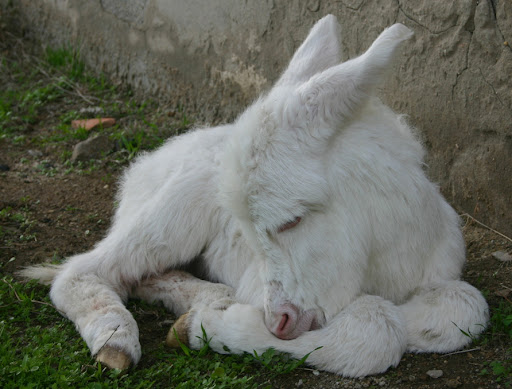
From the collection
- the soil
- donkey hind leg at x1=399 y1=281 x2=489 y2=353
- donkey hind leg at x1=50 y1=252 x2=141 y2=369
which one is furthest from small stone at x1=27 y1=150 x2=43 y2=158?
donkey hind leg at x1=399 y1=281 x2=489 y2=353

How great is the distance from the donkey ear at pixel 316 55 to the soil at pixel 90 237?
1530 millimetres

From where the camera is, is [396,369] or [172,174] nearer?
[396,369]

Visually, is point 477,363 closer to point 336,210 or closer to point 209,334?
point 336,210

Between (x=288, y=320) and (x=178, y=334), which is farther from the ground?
(x=288, y=320)

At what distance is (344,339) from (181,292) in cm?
116

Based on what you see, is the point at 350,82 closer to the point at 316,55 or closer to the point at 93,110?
the point at 316,55

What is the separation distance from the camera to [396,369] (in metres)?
3.40

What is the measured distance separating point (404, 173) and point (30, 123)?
4802mm

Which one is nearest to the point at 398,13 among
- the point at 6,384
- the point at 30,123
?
the point at 6,384

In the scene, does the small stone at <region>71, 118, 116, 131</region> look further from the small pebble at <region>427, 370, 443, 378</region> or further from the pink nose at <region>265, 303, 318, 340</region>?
the small pebble at <region>427, 370, 443, 378</region>

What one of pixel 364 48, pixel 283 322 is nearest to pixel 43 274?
pixel 283 322

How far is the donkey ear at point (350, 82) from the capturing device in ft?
10.8

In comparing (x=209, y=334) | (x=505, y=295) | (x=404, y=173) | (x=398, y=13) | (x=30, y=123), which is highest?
(x=398, y=13)

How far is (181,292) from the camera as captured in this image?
13.6ft
